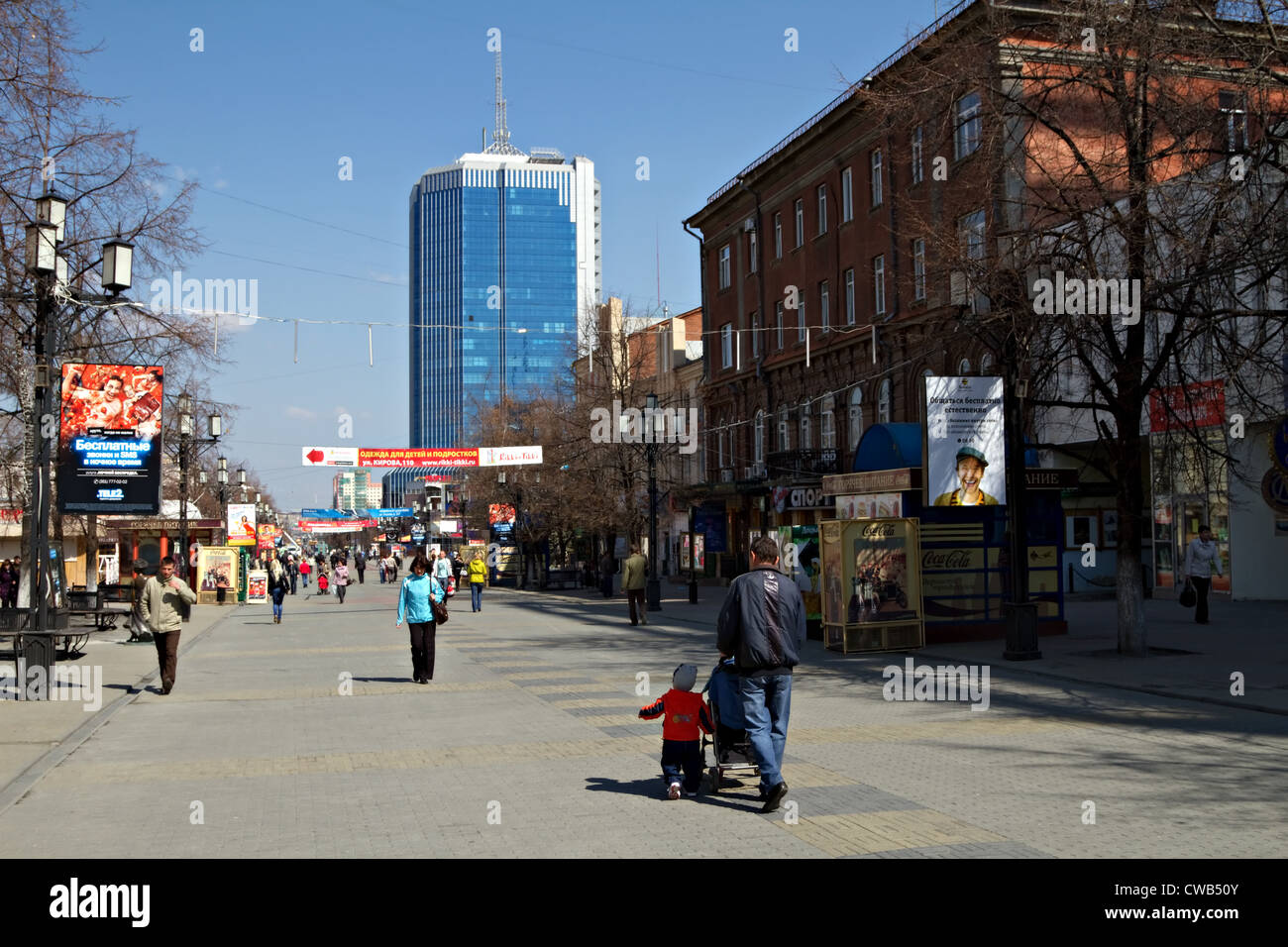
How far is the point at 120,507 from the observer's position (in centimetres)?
2292

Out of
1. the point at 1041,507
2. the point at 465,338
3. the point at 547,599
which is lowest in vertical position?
the point at 547,599

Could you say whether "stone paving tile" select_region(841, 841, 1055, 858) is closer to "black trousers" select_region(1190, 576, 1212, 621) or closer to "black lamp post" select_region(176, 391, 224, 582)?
"black trousers" select_region(1190, 576, 1212, 621)

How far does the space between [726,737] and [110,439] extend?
55.4 feet

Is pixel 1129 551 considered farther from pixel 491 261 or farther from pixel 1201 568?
pixel 491 261

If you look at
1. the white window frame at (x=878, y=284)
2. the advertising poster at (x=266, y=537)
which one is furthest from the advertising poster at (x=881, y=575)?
the advertising poster at (x=266, y=537)

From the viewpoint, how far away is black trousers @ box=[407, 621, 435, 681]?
1759 cm

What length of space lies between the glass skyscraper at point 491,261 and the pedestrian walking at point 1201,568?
156606 millimetres

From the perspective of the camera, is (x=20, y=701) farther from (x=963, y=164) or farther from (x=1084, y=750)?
(x=963, y=164)

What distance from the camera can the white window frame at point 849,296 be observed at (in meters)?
42.5

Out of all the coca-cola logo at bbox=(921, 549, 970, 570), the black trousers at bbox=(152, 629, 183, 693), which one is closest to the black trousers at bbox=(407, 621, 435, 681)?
the black trousers at bbox=(152, 629, 183, 693)

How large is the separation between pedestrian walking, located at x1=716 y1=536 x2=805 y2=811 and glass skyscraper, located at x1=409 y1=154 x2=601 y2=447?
169978mm
